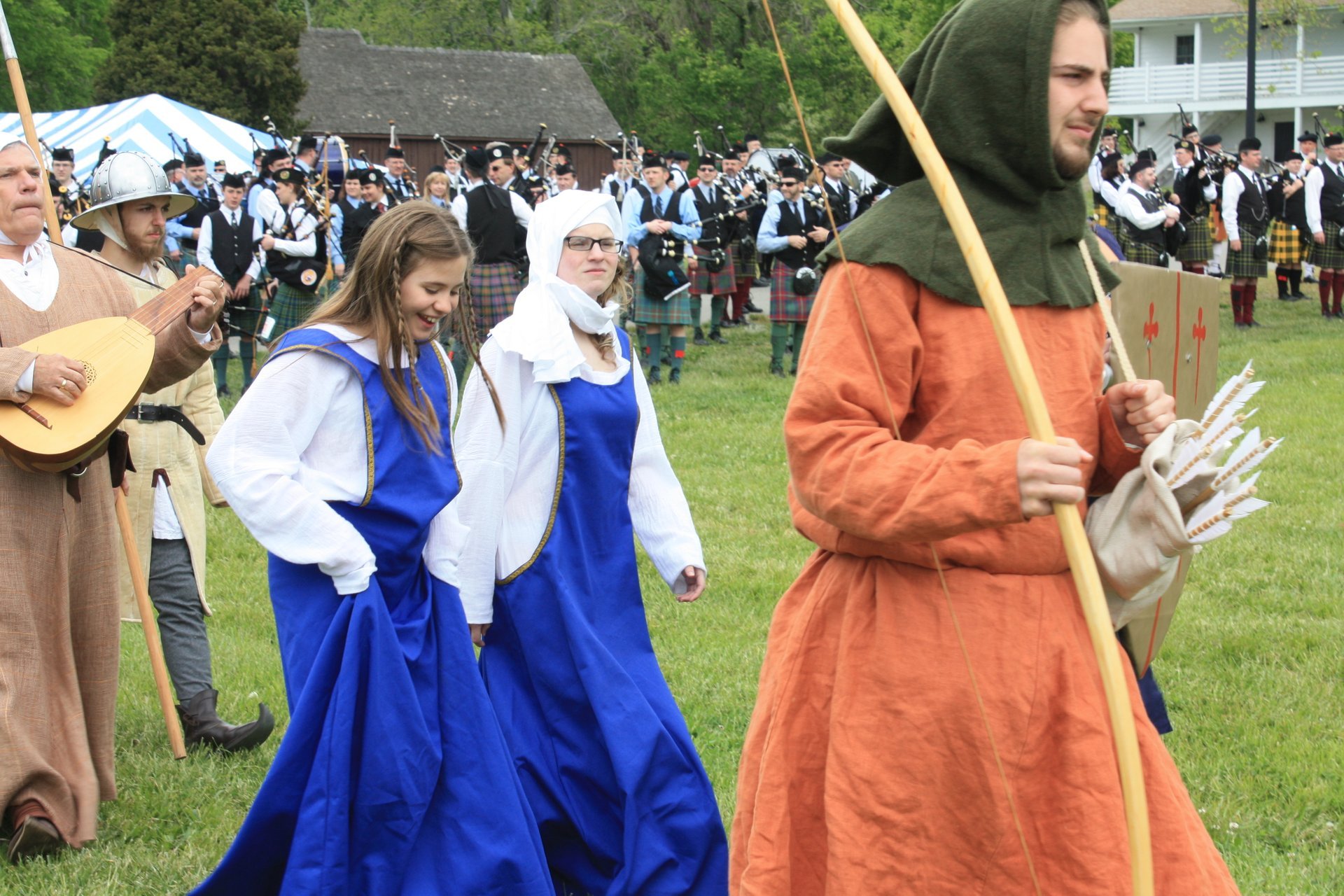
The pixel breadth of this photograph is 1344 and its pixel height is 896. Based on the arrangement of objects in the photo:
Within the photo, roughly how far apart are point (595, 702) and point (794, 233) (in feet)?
36.7

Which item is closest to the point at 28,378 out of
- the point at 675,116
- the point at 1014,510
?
the point at 1014,510

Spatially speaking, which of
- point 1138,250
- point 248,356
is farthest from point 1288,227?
point 248,356

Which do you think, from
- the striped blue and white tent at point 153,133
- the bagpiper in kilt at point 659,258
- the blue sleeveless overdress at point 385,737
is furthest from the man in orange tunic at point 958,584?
the striped blue and white tent at point 153,133

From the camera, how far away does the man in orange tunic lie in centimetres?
213

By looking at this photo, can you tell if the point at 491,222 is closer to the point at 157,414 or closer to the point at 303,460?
the point at 157,414

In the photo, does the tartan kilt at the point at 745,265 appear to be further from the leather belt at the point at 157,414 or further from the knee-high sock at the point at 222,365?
the leather belt at the point at 157,414

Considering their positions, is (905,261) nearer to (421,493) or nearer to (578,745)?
(421,493)

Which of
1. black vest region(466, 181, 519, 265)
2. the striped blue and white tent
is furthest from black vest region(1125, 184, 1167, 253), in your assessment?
the striped blue and white tent

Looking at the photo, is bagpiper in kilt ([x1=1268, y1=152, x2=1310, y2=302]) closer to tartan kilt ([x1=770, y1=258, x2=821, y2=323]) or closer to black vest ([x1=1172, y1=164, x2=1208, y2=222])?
black vest ([x1=1172, y1=164, x2=1208, y2=222])

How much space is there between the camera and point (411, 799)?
332 cm

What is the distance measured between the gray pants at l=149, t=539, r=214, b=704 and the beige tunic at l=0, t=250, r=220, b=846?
2.00 feet

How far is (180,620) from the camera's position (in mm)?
4949

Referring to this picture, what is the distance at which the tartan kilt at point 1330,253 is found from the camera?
55.9 feet

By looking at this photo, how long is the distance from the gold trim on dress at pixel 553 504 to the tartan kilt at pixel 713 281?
44.0 feet
